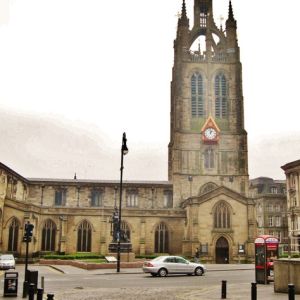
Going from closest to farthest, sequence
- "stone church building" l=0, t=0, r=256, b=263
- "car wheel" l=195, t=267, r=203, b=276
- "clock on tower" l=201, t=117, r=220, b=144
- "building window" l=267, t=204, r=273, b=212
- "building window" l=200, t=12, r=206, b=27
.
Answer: "car wheel" l=195, t=267, r=203, b=276, "stone church building" l=0, t=0, r=256, b=263, "clock on tower" l=201, t=117, r=220, b=144, "building window" l=200, t=12, r=206, b=27, "building window" l=267, t=204, r=273, b=212

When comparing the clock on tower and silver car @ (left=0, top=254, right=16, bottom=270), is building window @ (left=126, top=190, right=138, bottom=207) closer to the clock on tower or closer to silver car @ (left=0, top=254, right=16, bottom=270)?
the clock on tower

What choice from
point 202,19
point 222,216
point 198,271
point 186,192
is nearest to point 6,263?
point 198,271

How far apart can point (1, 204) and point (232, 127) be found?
3728 cm

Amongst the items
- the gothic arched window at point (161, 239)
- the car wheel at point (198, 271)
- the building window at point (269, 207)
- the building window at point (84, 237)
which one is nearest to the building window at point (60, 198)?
the building window at point (84, 237)

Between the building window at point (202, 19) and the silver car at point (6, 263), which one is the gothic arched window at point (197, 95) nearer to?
the building window at point (202, 19)

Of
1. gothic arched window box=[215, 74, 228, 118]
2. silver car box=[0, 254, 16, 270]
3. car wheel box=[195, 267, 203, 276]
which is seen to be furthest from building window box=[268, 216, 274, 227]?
silver car box=[0, 254, 16, 270]

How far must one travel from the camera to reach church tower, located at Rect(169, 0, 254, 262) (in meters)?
60.7

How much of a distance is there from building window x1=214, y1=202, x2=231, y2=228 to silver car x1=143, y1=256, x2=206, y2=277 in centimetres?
2797

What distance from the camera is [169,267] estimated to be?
3216cm

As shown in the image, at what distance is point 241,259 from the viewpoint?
5934 cm

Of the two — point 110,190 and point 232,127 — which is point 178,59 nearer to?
point 232,127

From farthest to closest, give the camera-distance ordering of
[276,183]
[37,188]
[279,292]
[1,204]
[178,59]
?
[276,183] → [178,59] → [37,188] → [1,204] → [279,292]

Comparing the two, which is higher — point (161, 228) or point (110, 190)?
point (110, 190)

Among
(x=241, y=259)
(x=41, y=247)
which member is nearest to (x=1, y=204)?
(x=41, y=247)
